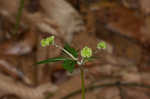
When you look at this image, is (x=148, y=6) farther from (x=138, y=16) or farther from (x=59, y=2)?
(x=59, y=2)

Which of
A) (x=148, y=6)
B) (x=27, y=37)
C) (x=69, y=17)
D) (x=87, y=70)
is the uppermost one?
(x=148, y=6)

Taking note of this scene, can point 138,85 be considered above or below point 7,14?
below

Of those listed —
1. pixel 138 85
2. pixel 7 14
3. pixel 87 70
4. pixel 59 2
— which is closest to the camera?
pixel 138 85

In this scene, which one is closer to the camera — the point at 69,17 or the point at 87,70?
the point at 87,70

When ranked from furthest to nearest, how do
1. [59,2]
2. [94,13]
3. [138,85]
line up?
[94,13] < [59,2] < [138,85]

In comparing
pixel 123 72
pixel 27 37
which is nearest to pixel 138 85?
pixel 123 72

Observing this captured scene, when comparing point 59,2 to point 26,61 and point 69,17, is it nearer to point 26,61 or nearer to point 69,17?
point 69,17

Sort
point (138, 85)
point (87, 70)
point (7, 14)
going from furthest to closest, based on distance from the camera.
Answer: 1. point (7, 14)
2. point (87, 70)
3. point (138, 85)

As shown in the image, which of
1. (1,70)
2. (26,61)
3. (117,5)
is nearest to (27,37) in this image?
(26,61)

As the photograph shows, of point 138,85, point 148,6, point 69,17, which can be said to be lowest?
point 138,85
